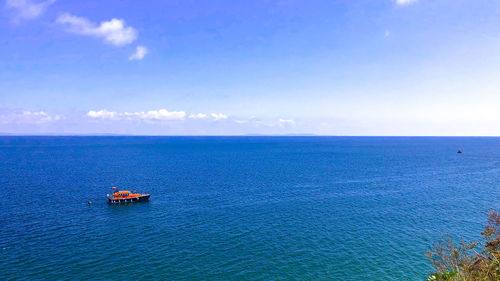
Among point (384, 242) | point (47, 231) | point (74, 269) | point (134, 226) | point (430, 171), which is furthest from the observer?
point (430, 171)

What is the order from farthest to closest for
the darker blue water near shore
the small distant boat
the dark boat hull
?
1. the small distant boat
2. the dark boat hull
3. the darker blue water near shore

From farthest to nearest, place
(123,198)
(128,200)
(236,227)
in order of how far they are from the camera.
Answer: (128,200) → (123,198) → (236,227)

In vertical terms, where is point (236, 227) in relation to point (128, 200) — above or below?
below

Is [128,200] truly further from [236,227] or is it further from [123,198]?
[236,227]

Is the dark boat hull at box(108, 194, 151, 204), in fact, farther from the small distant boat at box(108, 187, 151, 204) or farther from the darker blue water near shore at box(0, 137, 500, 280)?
the darker blue water near shore at box(0, 137, 500, 280)

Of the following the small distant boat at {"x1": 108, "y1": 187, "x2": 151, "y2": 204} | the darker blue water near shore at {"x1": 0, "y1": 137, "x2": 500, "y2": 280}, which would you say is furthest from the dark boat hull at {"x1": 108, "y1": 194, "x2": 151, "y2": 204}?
the darker blue water near shore at {"x1": 0, "y1": 137, "x2": 500, "y2": 280}

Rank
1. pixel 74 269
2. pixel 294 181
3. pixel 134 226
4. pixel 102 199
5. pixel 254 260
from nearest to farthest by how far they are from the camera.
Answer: pixel 74 269 → pixel 254 260 → pixel 134 226 → pixel 102 199 → pixel 294 181

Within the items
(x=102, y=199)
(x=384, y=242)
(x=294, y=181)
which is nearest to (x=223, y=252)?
(x=384, y=242)

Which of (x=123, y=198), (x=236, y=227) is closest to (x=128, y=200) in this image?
(x=123, y=198)

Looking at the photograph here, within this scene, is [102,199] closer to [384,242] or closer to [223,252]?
[223,252]

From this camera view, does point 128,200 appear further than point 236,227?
Yes

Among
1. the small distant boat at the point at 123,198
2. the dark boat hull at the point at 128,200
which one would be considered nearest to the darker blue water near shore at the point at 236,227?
the dark boat hull at the point at 128,200
